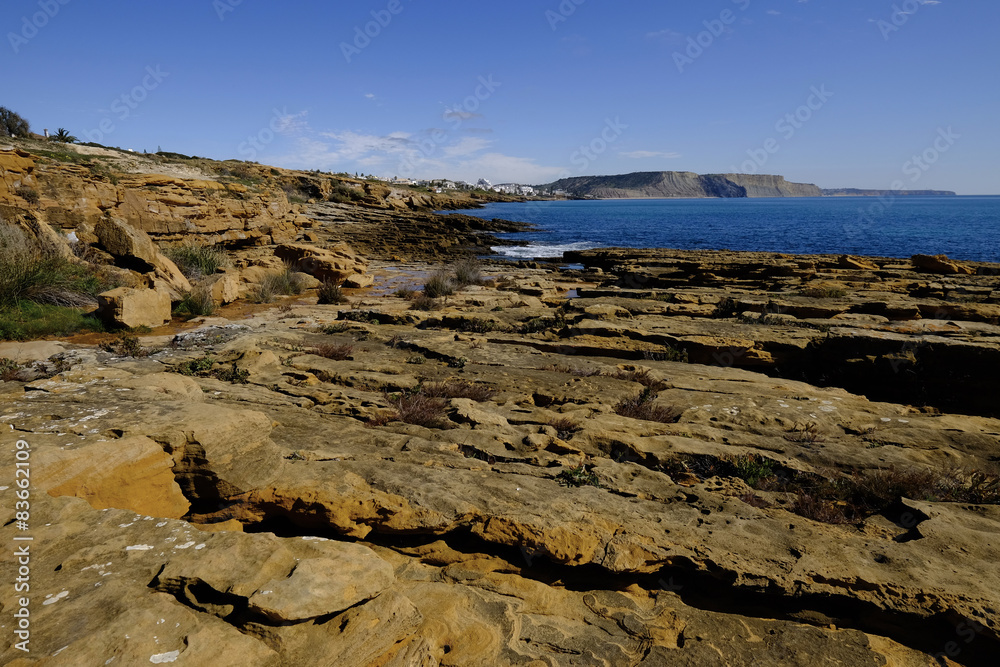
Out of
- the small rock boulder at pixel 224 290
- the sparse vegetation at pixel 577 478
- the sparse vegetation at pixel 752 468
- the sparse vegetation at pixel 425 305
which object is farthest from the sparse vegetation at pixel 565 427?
the small rock boulder at pixel 224 290

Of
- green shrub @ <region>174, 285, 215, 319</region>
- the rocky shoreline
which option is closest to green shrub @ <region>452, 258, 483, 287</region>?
green shrub @ <region>174, 285, 215, 319</region>

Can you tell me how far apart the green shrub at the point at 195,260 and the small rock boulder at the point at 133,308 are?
4951mm

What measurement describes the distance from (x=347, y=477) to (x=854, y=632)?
13.0 feet

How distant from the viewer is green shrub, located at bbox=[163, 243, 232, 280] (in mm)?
17016

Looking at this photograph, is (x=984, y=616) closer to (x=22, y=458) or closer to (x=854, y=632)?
(x=854, y=632)

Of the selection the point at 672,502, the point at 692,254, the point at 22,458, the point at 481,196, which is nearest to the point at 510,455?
the point at 672,502

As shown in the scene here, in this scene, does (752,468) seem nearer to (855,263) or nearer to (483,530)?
(483,530)

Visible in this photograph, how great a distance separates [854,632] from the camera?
3.44 m

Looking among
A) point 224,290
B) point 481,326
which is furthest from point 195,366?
point 224,290

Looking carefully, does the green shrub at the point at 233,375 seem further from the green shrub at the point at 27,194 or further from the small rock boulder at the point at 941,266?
the small rock boulder at the point at 941,266

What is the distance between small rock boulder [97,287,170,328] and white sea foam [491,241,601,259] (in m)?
27.1

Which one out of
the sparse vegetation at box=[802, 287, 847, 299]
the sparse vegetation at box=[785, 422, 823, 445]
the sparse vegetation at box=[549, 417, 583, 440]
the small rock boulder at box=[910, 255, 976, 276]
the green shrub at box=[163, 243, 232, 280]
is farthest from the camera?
the small rock boulder at box=[910, 255, 976, 276]

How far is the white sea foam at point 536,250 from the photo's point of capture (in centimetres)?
3888

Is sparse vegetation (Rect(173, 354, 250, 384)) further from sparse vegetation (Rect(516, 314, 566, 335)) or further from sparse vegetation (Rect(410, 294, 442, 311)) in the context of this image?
sparse vegetation (Rect(410, 294, 442, 311))
